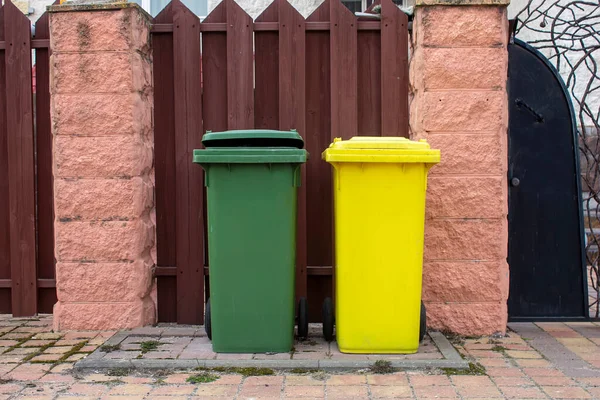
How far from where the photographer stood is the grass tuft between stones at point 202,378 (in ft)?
12.2

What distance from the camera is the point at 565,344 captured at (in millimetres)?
4488

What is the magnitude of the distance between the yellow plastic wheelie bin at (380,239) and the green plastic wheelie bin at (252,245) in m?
0.33

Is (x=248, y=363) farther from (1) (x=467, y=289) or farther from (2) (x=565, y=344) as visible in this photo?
(2) (x=565, y=344)

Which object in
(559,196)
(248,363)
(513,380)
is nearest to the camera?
(513,380)

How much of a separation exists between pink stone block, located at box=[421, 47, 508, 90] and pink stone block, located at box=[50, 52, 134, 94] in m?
2.17

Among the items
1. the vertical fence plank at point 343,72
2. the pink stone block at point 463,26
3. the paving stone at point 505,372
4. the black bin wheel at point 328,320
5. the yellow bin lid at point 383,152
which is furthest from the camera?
the vertical fence plank at point 343,72

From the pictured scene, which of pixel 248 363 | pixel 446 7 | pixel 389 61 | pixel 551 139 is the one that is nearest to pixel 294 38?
pixel 389 61

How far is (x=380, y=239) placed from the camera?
4.07 metres

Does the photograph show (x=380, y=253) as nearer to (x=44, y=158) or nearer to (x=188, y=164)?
(x=188, y=164)

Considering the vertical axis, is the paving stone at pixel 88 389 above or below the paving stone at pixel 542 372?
above

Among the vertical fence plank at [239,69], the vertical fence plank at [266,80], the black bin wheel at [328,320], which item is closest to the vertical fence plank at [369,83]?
the vertical fence plank at [266,80]

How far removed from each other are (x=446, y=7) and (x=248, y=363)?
271 centimetres

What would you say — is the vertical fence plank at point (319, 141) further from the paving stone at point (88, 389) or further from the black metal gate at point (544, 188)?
A: the paving stone at point (88, 389)

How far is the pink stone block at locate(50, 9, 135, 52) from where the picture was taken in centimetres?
469
